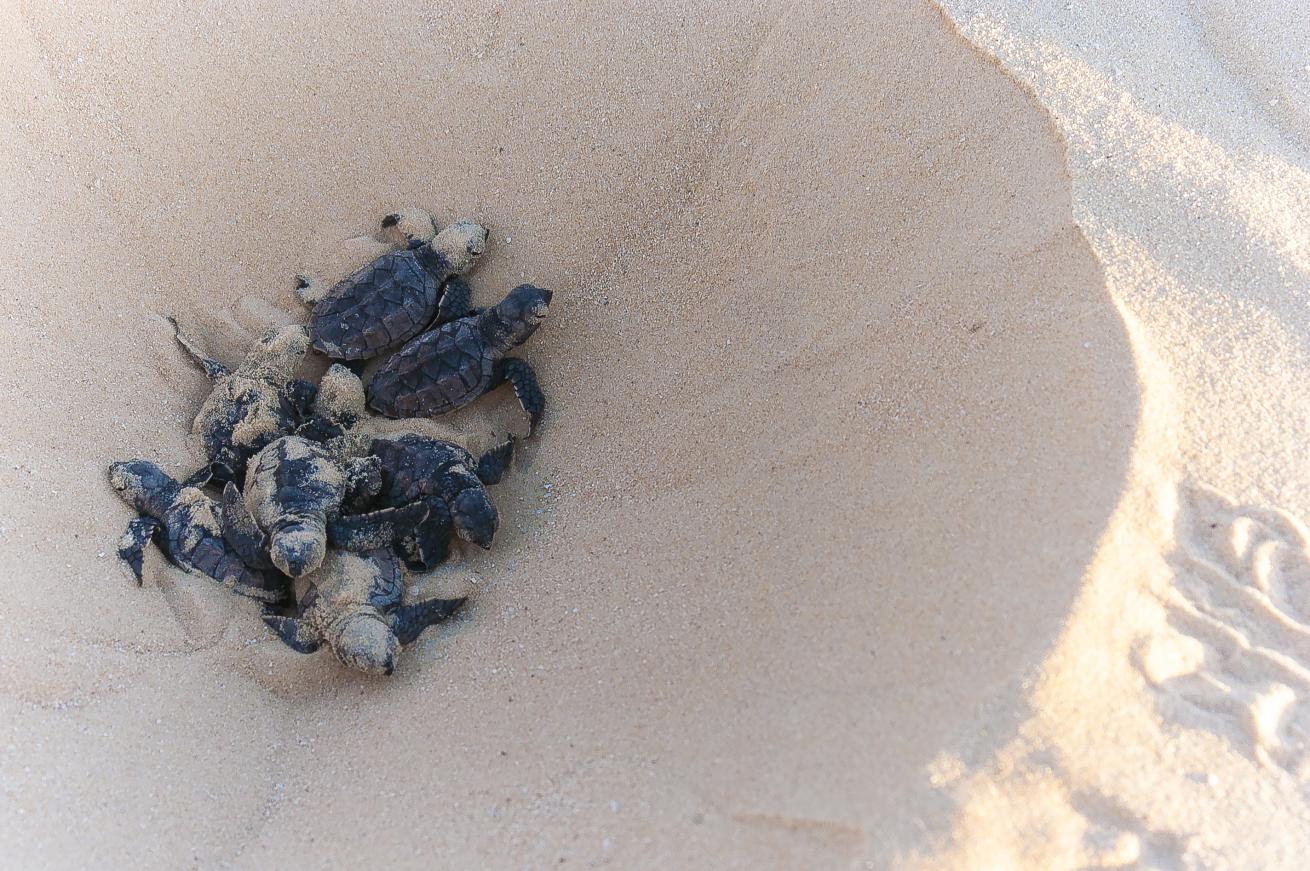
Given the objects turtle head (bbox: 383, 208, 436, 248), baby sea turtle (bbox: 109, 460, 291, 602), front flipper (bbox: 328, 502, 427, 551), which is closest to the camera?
baby sea turtle (bbox: 109, 460, 291, 602)

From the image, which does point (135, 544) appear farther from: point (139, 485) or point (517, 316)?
point (517, 316)

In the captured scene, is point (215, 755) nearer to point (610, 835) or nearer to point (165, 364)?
point (610, 835)

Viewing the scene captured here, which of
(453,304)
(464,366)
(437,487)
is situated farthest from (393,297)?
(437,487)

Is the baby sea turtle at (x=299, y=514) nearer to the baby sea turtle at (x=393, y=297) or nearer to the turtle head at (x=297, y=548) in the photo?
the turtle head at (x=297, y=548)

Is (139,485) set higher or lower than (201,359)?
lower

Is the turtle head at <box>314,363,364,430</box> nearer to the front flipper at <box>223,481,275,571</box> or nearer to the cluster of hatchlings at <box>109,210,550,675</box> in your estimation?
the cluster of hatchlings at <box>109,210,550,675</box>

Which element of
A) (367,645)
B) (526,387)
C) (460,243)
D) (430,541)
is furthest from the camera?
(460,243)

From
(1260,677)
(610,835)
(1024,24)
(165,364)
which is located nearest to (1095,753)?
(1260,677)

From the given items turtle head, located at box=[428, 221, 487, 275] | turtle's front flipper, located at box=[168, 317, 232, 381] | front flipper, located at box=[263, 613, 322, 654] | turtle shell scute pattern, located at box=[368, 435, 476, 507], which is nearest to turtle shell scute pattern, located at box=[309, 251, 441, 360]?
turtle head, located at box=[428, 221, 487, 275]
